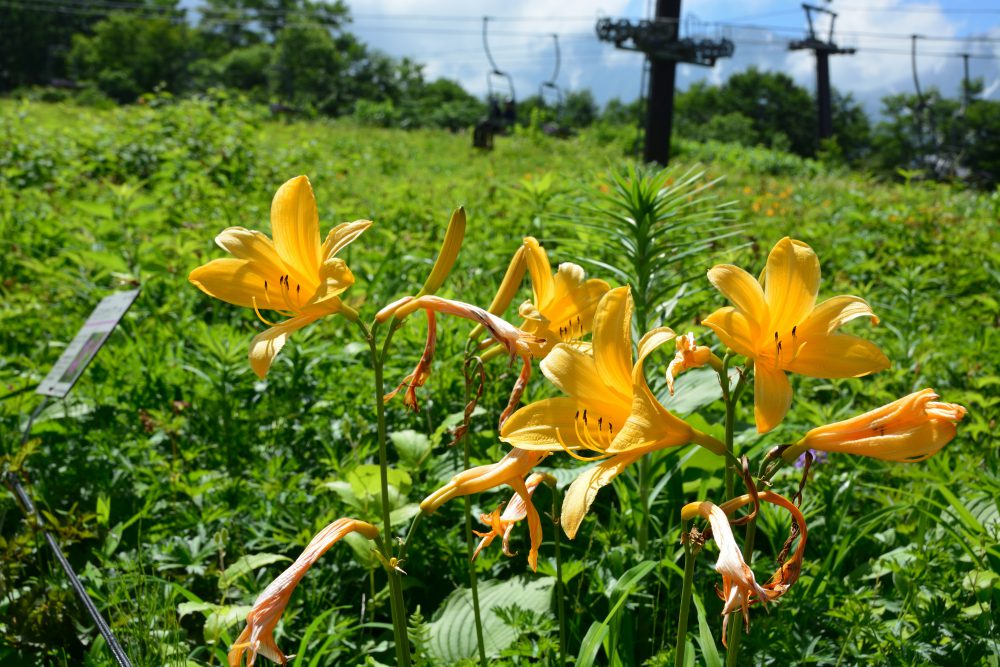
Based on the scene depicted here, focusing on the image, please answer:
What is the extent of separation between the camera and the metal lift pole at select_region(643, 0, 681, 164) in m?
12.5

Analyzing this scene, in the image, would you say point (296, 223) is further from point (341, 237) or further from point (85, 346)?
point (85, 346)

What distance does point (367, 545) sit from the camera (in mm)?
1649

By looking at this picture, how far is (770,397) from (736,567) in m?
0.23

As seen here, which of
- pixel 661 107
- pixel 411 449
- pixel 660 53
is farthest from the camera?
pixel 660 53

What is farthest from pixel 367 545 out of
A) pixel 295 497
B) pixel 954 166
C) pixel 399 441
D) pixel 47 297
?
pixel 954 166

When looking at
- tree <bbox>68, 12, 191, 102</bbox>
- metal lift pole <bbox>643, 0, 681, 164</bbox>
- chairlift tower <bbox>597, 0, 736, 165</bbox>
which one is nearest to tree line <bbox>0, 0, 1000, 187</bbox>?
tree <bbox>68, 12, 191, 102</bbox>

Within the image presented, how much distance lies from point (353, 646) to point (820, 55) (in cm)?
4561

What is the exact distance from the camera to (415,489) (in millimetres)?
2143

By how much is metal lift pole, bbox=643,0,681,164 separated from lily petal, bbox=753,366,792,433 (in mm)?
12030

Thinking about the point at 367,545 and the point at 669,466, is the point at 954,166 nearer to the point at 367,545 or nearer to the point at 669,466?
the point at 669,466

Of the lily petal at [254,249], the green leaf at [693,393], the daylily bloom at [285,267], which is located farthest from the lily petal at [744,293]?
the green leaf at [693,393]

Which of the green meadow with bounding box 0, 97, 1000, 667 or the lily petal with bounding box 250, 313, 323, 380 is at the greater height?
the lily petal with bounding box 250, 313, 323, 380

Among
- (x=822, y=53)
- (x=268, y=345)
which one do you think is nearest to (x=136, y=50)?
(x=822, y=53)

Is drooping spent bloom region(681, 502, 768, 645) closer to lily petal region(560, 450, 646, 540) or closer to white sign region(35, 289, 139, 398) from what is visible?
lily petal region(560, 450, 646, 540)
